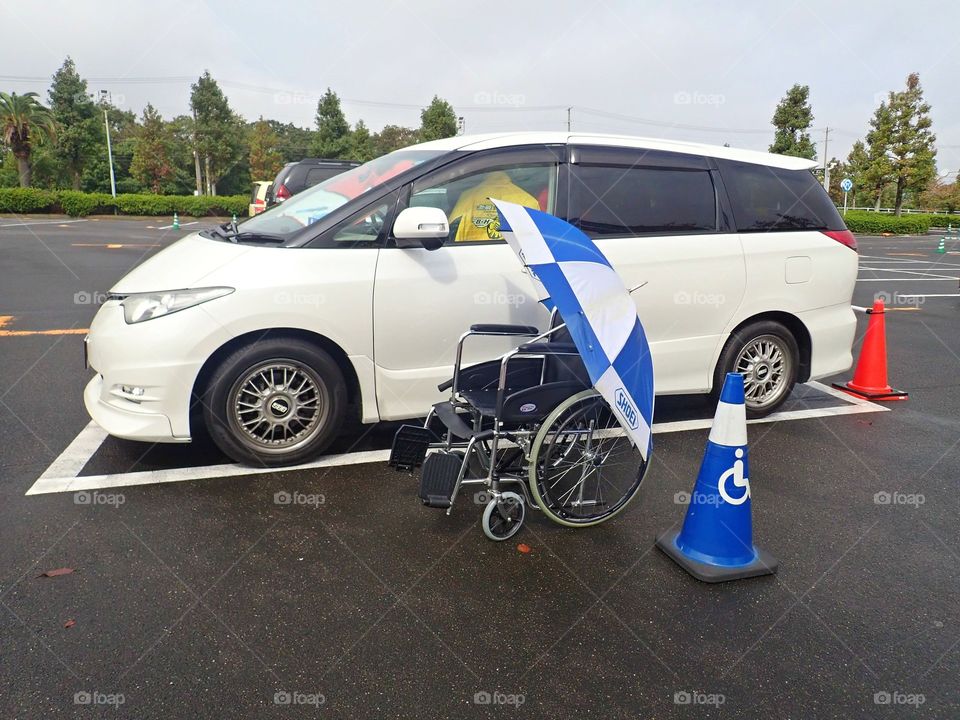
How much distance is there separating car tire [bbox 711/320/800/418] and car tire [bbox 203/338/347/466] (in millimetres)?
2698

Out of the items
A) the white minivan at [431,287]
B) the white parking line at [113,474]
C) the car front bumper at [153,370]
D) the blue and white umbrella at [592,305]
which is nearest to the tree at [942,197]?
the white minivan at [431,287]

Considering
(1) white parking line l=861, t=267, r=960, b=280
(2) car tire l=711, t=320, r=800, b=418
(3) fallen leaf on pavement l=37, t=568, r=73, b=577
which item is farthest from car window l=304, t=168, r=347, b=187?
(1) white parking line l=861, t=267, r=960, b=280

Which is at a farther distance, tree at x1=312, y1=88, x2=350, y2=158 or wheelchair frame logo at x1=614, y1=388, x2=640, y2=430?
tree at x1=312, y1=88, x2=350, y2=158

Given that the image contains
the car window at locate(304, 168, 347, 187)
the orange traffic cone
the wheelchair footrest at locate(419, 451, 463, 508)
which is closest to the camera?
the wheelchair footrest at locate(419, 451, 463, 508)

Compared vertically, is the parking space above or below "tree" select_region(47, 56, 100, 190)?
below

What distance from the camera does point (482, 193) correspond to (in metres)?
4.33

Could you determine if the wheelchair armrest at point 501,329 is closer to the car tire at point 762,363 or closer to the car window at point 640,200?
the car window at point 640,200

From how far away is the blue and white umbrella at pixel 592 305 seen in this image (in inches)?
116

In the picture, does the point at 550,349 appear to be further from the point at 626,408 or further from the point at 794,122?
the point at 794,122

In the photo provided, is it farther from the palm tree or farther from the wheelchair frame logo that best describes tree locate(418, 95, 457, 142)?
the wheelchair frame logo

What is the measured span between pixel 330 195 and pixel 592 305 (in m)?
2.15

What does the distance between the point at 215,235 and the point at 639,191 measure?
8.97 ft

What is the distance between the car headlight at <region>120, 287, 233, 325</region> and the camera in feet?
12.2

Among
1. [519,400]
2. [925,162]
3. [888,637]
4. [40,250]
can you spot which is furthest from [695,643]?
[925,162]
